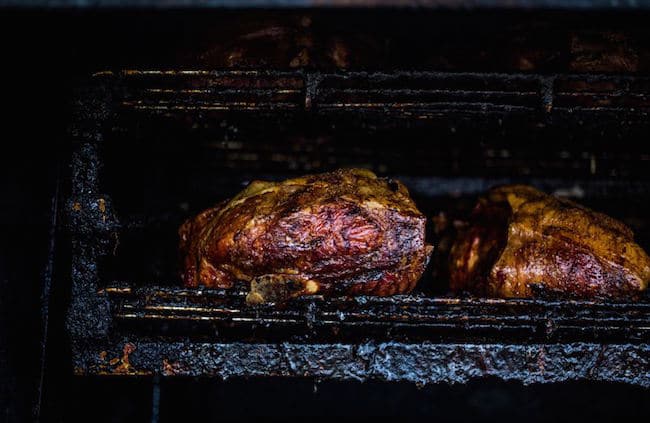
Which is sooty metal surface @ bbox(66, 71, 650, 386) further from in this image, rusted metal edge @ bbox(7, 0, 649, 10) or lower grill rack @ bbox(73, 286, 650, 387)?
rusted metal edge @ bbox(7, 0, 649, 10)

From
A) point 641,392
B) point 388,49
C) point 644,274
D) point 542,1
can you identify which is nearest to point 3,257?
point 388,49

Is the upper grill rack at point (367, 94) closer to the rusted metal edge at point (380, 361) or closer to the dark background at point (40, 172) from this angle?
the dark background at point (40, 172)

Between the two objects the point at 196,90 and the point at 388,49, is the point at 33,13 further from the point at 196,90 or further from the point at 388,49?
the point at 388,49

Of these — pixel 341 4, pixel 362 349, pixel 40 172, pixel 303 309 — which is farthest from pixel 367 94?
pixel 40 172

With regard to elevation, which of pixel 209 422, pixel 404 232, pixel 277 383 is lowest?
pixel 209 422

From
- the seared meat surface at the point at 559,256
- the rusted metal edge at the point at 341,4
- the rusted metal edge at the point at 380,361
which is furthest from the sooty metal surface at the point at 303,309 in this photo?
the rusted metal edge at the point at 341,4

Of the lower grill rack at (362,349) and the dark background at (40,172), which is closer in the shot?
the lower grill rack at (362,349)

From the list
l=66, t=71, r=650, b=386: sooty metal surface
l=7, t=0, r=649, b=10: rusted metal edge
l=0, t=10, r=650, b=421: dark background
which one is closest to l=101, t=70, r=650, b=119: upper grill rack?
l=66, t=71, r=650, b=386: sooty metal surface

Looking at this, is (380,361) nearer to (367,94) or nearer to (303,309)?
(303,309)
